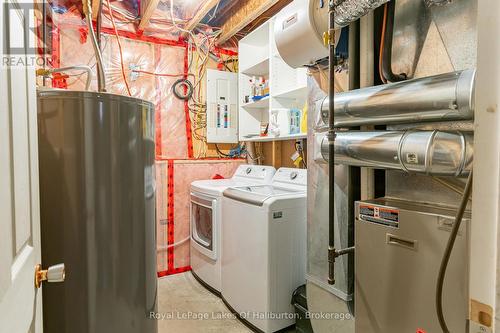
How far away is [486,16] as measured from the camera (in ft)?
1.56

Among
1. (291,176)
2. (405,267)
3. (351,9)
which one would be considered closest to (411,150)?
(405,267)

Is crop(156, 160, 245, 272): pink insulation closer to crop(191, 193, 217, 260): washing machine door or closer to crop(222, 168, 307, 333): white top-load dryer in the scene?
crop(191, 193, 217, 260): washing machine door

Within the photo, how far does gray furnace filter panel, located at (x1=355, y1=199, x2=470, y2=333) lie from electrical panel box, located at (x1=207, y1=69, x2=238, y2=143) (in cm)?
232

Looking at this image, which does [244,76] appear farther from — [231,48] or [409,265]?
[409,265]

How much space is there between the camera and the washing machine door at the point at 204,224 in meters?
2.57

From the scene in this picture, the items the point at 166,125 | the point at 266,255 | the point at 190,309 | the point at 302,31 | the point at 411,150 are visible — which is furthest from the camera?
the point at 166,125

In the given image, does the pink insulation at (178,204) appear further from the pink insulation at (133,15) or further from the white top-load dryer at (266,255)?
the pink insulation at (133,15)

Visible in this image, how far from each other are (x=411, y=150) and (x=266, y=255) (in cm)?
126

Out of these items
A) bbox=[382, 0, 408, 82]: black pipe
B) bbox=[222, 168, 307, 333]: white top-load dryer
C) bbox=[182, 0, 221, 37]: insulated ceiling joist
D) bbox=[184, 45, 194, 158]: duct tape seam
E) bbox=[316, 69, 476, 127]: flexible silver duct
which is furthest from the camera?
bbox=[184, 45, 194, 158]: duct tape seam

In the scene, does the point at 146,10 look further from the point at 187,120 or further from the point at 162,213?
the point at 162,213

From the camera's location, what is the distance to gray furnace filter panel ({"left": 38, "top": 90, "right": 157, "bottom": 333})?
107 centimetres

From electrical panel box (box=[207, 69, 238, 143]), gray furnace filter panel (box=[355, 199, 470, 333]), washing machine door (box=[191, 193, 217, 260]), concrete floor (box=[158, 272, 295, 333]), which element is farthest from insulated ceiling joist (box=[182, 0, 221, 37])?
concrete floor (box=[158, 272, 295, 333])
